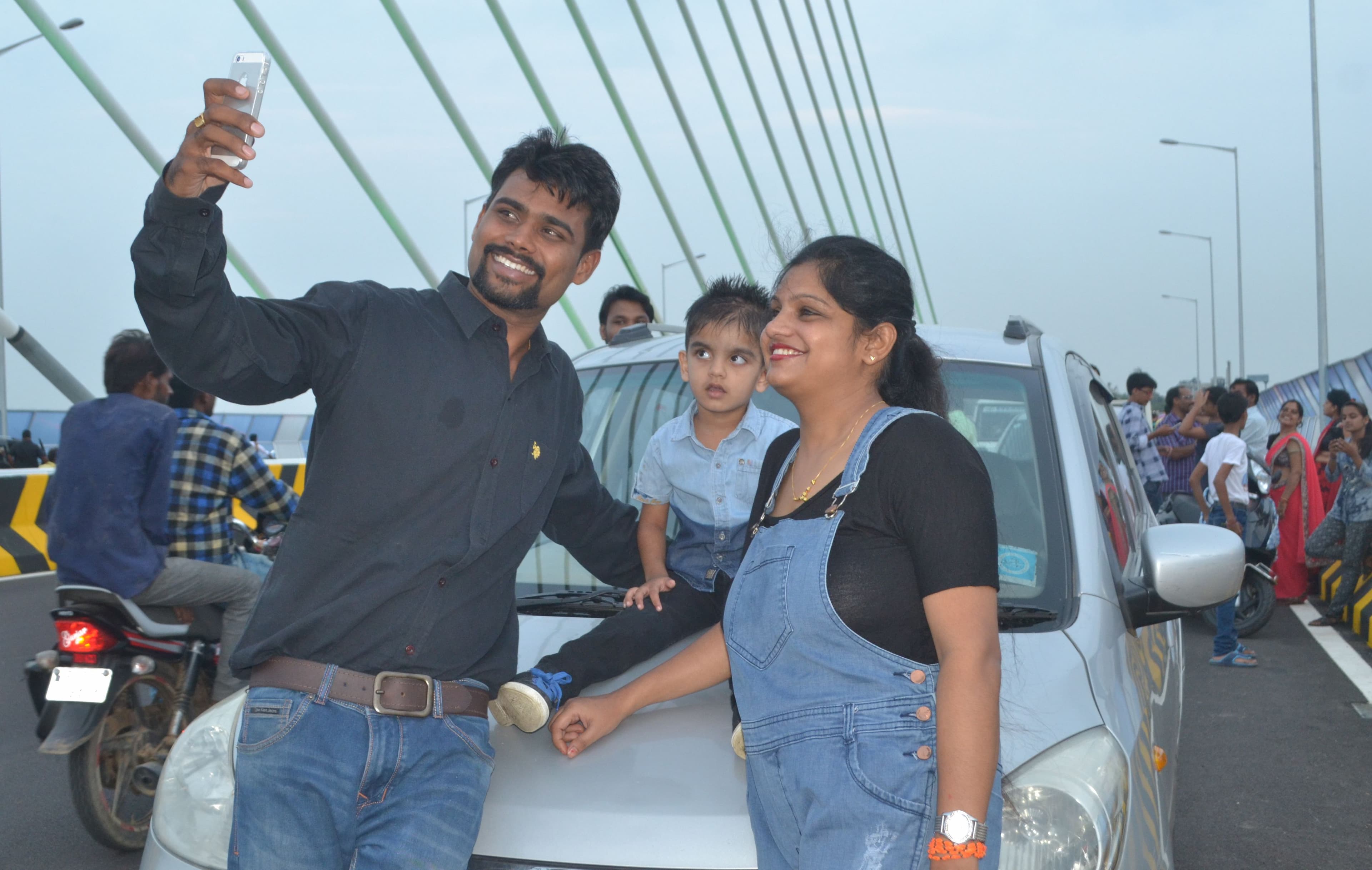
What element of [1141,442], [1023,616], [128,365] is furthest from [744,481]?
[1141,442]

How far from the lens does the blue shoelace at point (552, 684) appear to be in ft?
Result: 7.63

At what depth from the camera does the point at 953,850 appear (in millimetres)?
1662

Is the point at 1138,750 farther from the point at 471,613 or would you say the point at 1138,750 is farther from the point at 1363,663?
the point at 1363,663

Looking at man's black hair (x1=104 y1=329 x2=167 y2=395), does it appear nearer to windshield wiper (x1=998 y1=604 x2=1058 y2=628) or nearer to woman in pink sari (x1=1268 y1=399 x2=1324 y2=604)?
windshield wiper (x1=998 y1=604 x2=1058 y2=628)

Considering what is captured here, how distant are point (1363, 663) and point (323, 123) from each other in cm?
874

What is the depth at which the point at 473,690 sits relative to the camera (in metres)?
2.24

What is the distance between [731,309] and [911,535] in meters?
1.55

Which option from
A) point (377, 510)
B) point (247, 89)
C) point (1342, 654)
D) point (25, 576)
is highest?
point (247, 89)

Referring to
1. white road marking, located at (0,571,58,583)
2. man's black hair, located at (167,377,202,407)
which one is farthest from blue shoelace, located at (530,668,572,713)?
white road marking, located at (0,571,58,583)

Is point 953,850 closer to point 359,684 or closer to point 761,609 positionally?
point 761,609

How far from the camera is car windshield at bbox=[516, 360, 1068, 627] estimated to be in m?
2.86

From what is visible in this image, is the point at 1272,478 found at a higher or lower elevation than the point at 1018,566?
lower

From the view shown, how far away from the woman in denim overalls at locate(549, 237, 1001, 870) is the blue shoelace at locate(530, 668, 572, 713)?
49cm

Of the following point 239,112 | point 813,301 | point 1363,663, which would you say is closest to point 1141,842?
point 813,301
